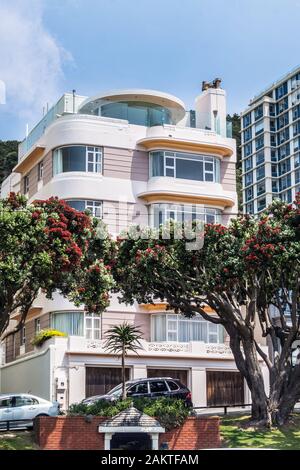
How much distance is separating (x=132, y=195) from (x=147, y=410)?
54.1 ft

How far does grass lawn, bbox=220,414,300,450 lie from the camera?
31.4 m

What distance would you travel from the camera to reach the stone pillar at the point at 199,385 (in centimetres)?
4350

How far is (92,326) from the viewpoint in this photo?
43.4 meters

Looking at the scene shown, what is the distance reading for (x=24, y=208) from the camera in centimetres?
3077

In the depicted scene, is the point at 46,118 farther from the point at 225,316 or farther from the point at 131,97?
the point at 225,316

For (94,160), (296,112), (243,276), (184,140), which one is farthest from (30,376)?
(296,112)

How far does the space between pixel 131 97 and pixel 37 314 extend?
1264cm

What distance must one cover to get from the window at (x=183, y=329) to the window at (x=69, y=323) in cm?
394

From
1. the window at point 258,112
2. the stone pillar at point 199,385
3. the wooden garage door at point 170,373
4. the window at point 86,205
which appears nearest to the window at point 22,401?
the wooden garage door at point 170,373

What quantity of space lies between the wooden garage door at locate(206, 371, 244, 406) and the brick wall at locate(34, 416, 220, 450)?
40.0 feet

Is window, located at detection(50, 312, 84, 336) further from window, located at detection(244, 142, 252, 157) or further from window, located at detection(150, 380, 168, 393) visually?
window, located at detection(244, 142, 252, 157)

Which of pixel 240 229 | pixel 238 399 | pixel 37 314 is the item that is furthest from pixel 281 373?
pixel 37 314

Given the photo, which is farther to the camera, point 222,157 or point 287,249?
point 222,157

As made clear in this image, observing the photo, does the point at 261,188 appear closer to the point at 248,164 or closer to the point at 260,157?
the point at 260,157
